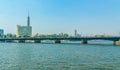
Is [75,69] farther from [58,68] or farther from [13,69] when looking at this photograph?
[13,69]

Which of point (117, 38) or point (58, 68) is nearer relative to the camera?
point (58, 68)

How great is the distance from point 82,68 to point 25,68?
8.16 m

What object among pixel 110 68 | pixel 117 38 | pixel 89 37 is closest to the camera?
pixel 110 68

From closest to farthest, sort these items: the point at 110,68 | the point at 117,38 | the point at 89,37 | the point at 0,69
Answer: the point at 0,69 → the point at 110,68 → the point at 117,38 → the point at 89,37

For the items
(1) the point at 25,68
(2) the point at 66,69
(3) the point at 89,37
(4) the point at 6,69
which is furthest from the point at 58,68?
(3) the point at 89,37

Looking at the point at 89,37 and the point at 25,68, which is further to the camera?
the point at 89,37

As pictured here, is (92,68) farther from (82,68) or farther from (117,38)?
(117,38)

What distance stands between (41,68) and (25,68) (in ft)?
7.39

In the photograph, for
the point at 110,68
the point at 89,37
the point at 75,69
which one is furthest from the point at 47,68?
the point at 89,37

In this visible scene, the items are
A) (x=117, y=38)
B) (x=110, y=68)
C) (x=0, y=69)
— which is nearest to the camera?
(x=0, y=69)

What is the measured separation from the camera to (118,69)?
40.7 meters

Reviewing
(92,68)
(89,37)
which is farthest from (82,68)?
(89,37)

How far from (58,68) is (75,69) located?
248 centimetres

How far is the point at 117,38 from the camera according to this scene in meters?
180
